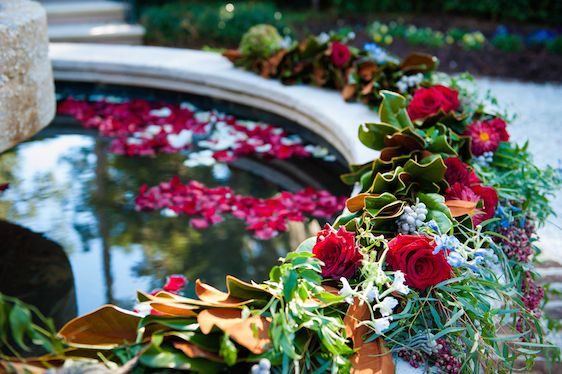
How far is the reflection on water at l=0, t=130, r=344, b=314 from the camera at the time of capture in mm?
2004

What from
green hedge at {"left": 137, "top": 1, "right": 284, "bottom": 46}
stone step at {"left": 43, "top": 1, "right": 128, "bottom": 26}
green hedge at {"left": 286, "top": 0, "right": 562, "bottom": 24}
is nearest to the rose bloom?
green hedge at {"left": 137, "top": 1, "right": 284, "bottom": 46}

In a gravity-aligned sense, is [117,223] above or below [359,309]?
below

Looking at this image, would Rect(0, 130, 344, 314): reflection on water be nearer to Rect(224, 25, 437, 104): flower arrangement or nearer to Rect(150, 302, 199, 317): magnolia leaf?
Rect(224, 25, 437, 104): flower arrangement

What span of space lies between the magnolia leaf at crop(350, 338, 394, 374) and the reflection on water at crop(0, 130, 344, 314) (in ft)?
2.74

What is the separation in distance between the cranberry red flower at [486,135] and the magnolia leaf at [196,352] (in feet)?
4.22

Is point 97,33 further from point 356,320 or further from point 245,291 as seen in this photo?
point 356,320

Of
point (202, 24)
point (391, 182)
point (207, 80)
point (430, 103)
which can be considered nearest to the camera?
point (391, 182)

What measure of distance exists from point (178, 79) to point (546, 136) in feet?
6.37

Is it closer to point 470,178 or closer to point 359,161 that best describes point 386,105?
point 359,161

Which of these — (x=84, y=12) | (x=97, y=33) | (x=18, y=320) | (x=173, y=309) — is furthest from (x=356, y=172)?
(x=84, y=12)

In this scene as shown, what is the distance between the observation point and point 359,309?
4.00ft

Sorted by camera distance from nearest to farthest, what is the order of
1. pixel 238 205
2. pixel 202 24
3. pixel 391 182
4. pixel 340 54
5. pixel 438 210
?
pixel 438 210, pixel 391 182, pixel 238 205, pixel 340 54, pixel 202 24

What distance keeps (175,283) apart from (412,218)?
82 cm

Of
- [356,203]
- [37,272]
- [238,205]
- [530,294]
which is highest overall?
[356,203]
